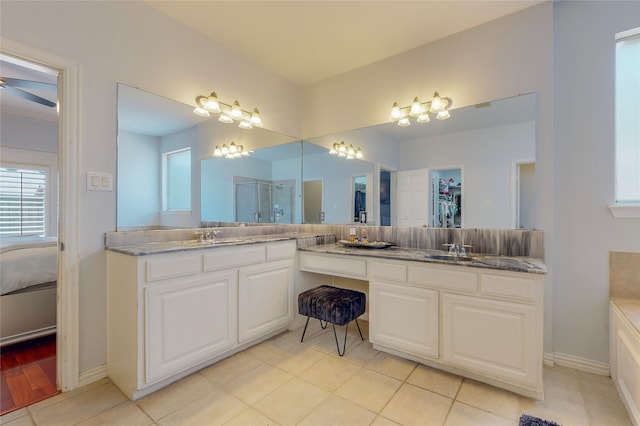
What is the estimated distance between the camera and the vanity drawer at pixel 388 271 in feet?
6.76

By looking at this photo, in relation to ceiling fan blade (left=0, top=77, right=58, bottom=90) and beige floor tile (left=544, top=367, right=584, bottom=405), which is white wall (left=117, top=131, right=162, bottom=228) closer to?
ceiling fan blade (left=0, top=77, right=58, bottom=90)

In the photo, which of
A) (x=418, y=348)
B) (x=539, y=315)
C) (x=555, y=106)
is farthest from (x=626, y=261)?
(x=418, y=348)

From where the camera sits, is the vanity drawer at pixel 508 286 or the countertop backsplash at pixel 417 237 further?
the countertop backsplash at pixel 417 237

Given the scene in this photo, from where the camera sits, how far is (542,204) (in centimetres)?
208

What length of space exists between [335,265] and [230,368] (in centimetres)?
110

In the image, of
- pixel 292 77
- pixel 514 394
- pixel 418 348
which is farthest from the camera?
pixel 292 77

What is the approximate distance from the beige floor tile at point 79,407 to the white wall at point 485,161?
275cm

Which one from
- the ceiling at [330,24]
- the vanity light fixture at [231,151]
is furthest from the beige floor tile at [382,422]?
the ceiling at [330,24]

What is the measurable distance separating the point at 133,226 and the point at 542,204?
3000mm

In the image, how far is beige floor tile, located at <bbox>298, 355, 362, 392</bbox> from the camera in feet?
5.99

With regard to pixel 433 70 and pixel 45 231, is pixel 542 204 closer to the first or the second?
pixel 433 70

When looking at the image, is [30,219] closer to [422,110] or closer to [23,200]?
[23,200]

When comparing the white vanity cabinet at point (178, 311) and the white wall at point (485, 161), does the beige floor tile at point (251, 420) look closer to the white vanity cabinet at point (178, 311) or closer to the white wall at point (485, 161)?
the white vanity cabinet at point (178, 311)

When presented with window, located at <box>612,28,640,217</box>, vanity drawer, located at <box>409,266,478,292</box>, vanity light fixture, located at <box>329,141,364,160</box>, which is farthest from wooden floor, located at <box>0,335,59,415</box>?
A: window, located at <box>612,28,640,217</box>
